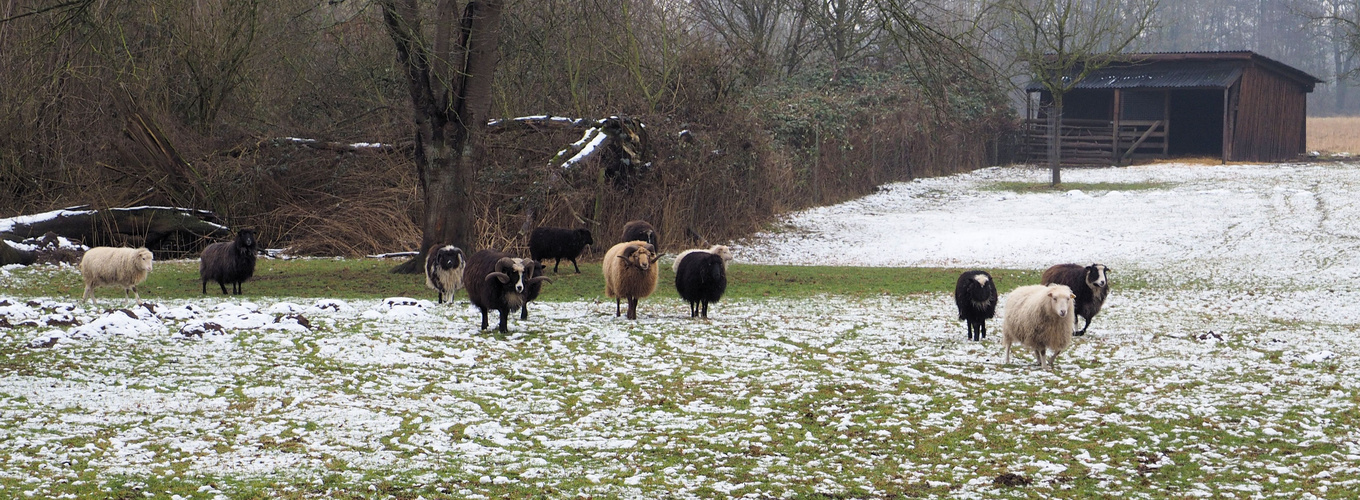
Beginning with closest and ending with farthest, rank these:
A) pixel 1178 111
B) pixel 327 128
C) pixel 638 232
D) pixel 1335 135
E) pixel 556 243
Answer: pixel 556 243, pixel 638 232, pixel 327 128, pixel 1178 111, pixel 1335 135

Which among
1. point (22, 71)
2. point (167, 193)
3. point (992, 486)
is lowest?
point (992, 486)

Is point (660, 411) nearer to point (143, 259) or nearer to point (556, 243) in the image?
point (143, 259)

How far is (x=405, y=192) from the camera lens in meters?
23.4

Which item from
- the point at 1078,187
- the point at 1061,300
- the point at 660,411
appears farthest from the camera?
the point at 1078,187

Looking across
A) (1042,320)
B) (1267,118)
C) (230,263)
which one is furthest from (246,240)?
(1267,118)

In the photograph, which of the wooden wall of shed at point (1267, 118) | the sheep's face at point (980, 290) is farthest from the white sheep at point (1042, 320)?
the wooden wall of shed at point (1267, 118)

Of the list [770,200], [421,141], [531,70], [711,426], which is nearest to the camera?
[711,426]

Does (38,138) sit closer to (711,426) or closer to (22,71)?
(22,71)

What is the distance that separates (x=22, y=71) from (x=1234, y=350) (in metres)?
22.4

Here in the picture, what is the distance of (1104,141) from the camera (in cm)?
4800

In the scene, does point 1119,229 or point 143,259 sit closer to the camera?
point 143,259

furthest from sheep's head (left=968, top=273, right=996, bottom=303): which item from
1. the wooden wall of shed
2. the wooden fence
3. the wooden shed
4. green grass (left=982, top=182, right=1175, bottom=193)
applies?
the wooden wall of shed

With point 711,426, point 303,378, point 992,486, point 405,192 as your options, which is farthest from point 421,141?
point 992,486

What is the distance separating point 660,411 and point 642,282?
4650 millimetres
